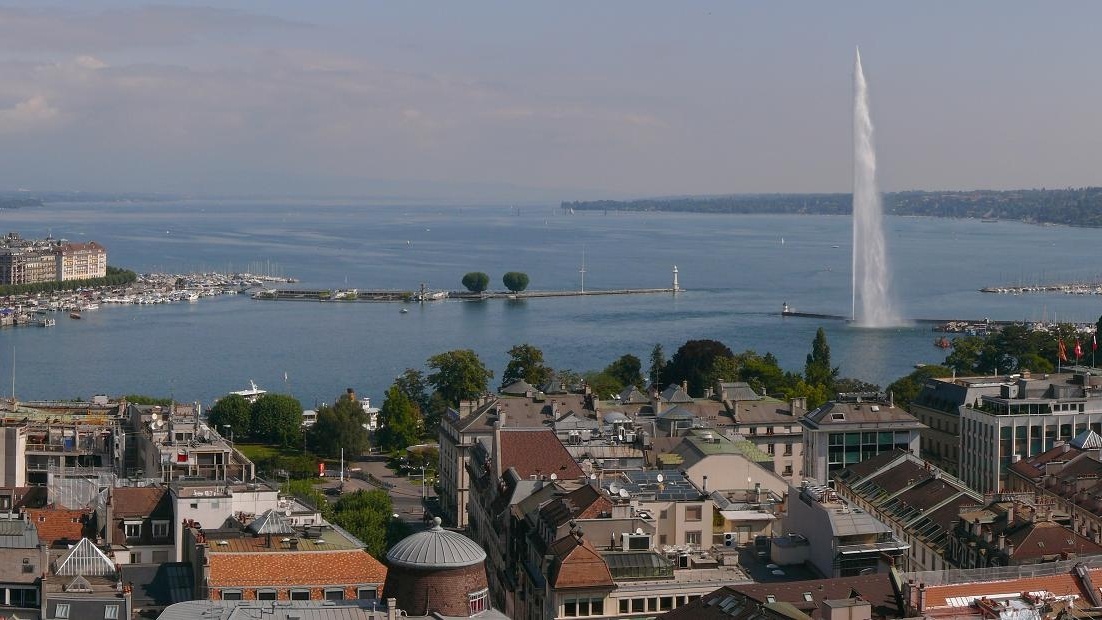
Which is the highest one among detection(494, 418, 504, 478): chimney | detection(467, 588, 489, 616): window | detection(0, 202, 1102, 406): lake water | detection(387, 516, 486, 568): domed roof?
detection(387, 516, 486, 568): domed roof

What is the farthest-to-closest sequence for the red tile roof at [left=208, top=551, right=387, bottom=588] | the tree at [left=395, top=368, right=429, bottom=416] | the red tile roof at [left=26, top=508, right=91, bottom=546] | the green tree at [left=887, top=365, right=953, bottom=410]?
the tree at [left=395, top=368, right=429, bottom=416] < the green tree at [left=887, top=365, right=953, bottom=410] < the red tile roof at [left=26, top=508, right=91, bottom=546] < the red tile roof at [left=208, top=551, right=387, bottom=588]

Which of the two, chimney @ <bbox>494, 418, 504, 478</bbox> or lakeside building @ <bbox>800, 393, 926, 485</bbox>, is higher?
chimney @ <bbox>494, 418, 504, 478</bbox>

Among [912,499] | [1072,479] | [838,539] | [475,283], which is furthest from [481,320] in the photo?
[838,539]

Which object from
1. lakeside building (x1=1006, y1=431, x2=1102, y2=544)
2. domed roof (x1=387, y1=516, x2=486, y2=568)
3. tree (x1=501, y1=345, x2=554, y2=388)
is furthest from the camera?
tree (x1=501, y1=345, x2=554, y2=388)

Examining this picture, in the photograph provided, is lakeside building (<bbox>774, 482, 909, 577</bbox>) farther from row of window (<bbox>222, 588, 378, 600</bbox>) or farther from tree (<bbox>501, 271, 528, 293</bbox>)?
tree (<bbox>501, 271, 528, 293</bbox>)

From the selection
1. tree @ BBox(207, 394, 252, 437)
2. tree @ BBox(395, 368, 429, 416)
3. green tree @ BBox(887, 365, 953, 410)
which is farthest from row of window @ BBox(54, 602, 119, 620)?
tree @ BBox(395, 368, 429, 416)

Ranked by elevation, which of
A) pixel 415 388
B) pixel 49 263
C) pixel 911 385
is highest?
pixel 49 263

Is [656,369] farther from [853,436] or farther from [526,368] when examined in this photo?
[853,436]

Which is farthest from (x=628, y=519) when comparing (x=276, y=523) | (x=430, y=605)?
(x=430, y=605)
